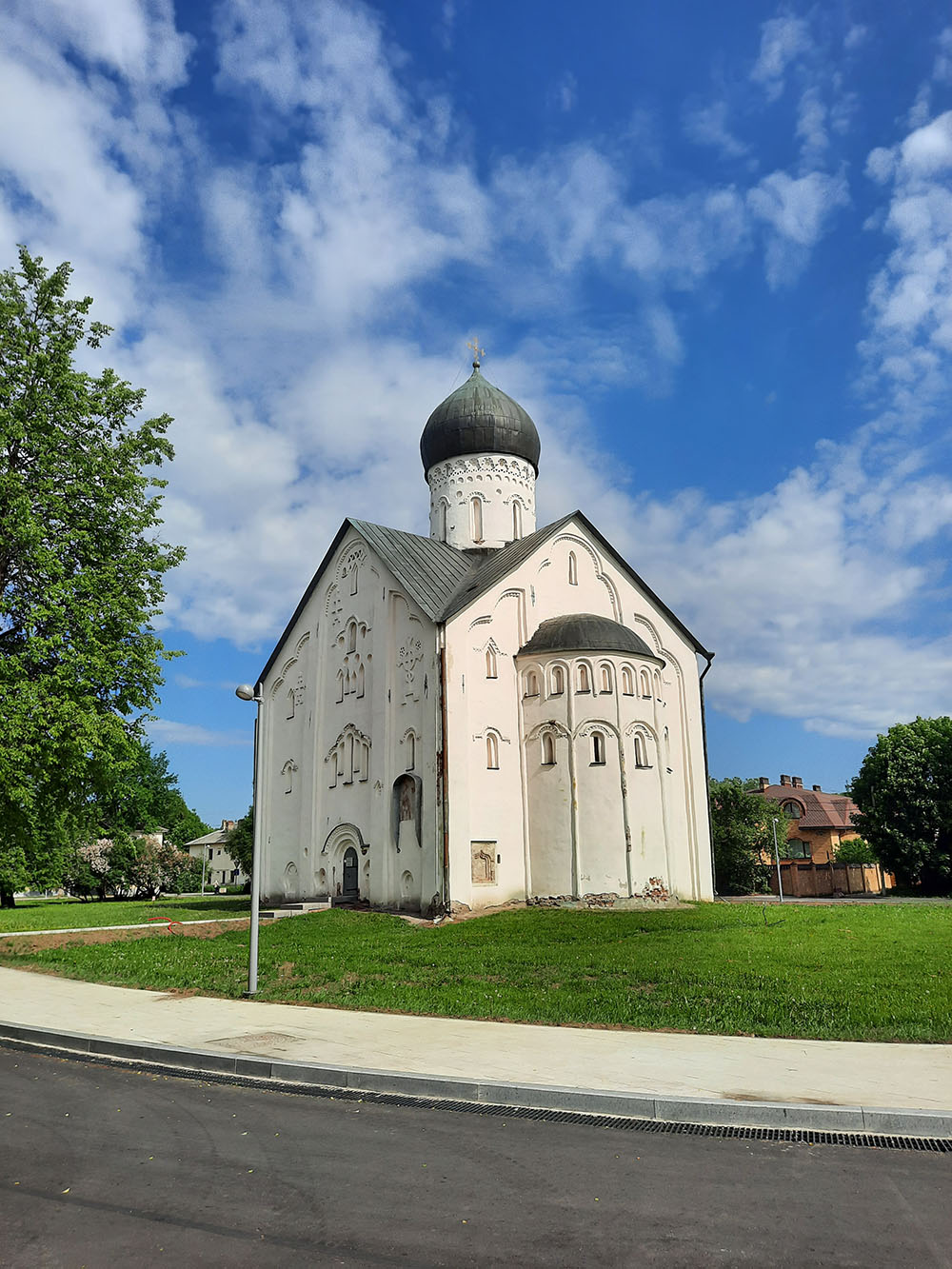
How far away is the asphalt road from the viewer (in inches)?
179

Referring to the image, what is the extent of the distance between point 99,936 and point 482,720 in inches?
477

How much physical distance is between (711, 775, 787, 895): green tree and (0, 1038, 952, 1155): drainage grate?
3793cm

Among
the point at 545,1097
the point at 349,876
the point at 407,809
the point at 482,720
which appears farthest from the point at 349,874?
the point at 545,1097

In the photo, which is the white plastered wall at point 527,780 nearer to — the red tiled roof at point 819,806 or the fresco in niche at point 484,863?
the fresco in niche at point 484,863

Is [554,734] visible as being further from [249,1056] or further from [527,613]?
[249,1056]

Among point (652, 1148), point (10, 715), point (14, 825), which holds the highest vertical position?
point (10, 715)

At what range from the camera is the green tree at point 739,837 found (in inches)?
1741

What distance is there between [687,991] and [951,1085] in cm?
491

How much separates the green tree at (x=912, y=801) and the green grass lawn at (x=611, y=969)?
20.0m

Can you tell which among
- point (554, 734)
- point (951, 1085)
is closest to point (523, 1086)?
point (951, 1085)

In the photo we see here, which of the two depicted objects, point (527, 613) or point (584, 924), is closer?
point (584, 924)

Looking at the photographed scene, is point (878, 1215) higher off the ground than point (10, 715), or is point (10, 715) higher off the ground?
point (10, 715)

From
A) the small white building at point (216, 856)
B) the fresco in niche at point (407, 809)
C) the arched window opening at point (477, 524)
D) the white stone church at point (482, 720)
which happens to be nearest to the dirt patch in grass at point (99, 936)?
the white stone church at point (482, 720)

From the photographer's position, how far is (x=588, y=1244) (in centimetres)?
461
